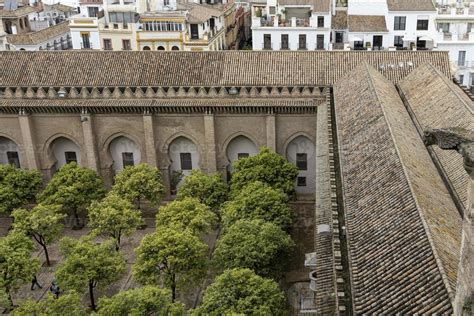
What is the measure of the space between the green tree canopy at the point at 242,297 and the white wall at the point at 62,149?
68.9ft

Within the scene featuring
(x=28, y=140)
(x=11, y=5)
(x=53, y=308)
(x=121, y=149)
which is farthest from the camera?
(x=11, y=5)

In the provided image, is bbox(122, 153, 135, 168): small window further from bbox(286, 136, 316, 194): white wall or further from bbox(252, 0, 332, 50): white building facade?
bbox(252, 0, 332, 50): white building facade

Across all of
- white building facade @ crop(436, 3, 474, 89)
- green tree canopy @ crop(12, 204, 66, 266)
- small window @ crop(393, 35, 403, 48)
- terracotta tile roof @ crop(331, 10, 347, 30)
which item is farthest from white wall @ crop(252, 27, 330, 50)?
green tree canopy @ crop(12, 204, 66, 266)

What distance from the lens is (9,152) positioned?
39.6 meters

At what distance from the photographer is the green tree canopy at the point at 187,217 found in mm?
26875

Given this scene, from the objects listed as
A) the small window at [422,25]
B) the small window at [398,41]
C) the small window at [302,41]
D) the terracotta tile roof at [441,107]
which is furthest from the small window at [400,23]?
the terracotta tile roof at [441,107]

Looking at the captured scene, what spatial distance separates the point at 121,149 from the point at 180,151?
12.6ft

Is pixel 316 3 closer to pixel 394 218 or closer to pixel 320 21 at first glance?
pixel 320 21

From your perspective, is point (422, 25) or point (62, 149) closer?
point (62, 149)

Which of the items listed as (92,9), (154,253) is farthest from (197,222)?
(92,9)

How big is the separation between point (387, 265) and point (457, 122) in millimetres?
10829

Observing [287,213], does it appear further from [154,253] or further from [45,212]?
[45,212]

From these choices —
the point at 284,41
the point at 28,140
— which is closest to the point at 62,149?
the point at 28,140

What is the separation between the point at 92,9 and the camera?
56.2 meters
